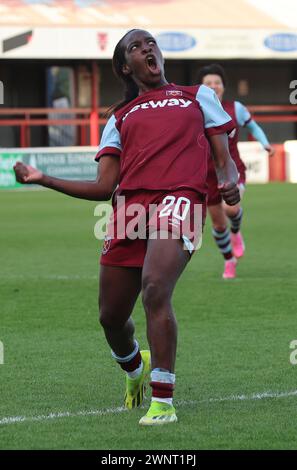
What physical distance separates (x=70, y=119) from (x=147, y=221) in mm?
31736

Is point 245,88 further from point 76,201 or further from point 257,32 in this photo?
point 76,201

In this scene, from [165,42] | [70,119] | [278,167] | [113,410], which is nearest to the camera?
[113,410]

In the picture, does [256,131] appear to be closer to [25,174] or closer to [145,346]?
[145,346]

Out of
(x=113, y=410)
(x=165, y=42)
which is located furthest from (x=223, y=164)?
(x=165, y=42)

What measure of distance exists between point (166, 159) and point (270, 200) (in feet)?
65.6

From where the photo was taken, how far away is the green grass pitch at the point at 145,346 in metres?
5.77

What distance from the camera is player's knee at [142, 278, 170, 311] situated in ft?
19.3

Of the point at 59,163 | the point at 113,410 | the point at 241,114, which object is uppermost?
the point at 241,114

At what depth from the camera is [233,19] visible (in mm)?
38188

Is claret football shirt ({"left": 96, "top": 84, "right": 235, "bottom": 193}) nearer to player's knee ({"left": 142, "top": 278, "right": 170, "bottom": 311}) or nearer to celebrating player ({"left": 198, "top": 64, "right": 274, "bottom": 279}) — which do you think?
player's knee ({"left": 142, "top": 278, "right": 170, "bottom": 311})

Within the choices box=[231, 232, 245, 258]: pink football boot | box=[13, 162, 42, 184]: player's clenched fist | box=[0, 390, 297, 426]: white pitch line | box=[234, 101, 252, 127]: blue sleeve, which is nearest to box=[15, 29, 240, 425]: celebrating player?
box=[13, 162, 42, 184]: player's clenched fist

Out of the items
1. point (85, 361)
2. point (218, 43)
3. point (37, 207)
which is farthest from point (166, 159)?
point (218, 43)

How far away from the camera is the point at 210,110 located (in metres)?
6.27

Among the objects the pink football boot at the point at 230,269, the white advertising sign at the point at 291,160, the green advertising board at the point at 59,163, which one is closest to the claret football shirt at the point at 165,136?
the pink football boot at the point at 230,269
